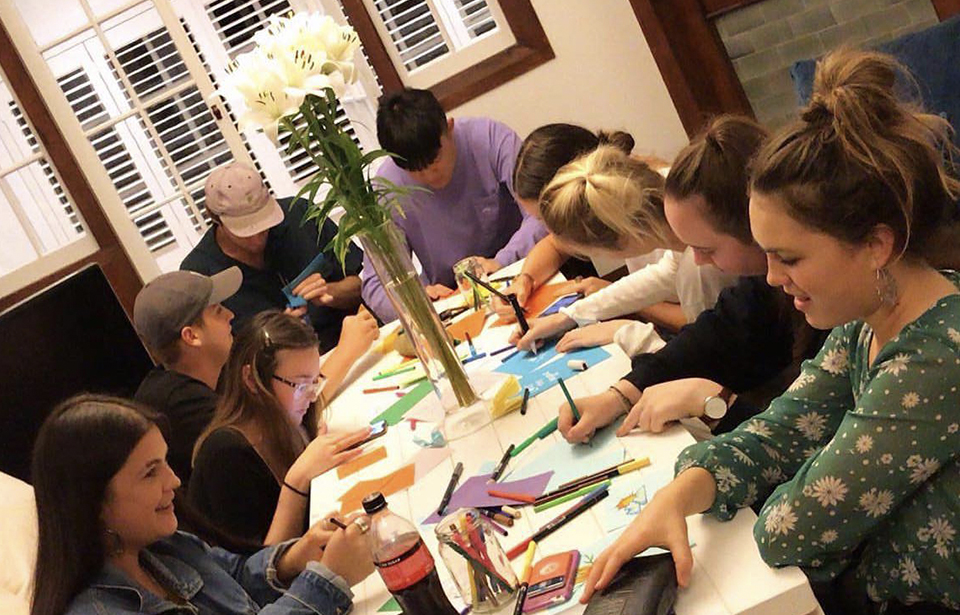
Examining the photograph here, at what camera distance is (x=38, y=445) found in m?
1.70

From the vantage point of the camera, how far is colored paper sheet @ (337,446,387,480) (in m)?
2.18

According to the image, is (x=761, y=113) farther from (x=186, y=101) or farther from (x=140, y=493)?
(x=140, y=493)

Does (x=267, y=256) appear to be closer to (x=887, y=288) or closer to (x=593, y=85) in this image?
(x=593, y=85)

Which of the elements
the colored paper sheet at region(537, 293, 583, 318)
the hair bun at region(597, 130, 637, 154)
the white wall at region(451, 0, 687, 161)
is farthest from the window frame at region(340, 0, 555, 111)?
the colored paper sheet at region(537, 293, 583, 318)

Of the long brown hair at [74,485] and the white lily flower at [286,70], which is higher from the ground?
the white lily flower at [286,70]

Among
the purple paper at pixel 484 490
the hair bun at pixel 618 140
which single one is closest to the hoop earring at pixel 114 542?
the purple paper at pixel 484 490

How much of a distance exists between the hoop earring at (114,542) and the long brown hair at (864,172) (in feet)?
3.62

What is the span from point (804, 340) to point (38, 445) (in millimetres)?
1280

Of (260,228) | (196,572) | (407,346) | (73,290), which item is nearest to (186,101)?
(260,228)

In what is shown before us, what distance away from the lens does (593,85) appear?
4484 mm

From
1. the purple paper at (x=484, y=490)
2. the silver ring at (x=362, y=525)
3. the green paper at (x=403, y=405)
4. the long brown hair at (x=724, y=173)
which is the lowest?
the purple paper at (x=484, y=490)

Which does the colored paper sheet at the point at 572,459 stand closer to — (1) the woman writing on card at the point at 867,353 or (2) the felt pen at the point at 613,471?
(2) the felt pen at the point at 613,471

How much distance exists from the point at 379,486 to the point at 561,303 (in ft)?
2.87

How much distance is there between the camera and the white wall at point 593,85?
173 inches
